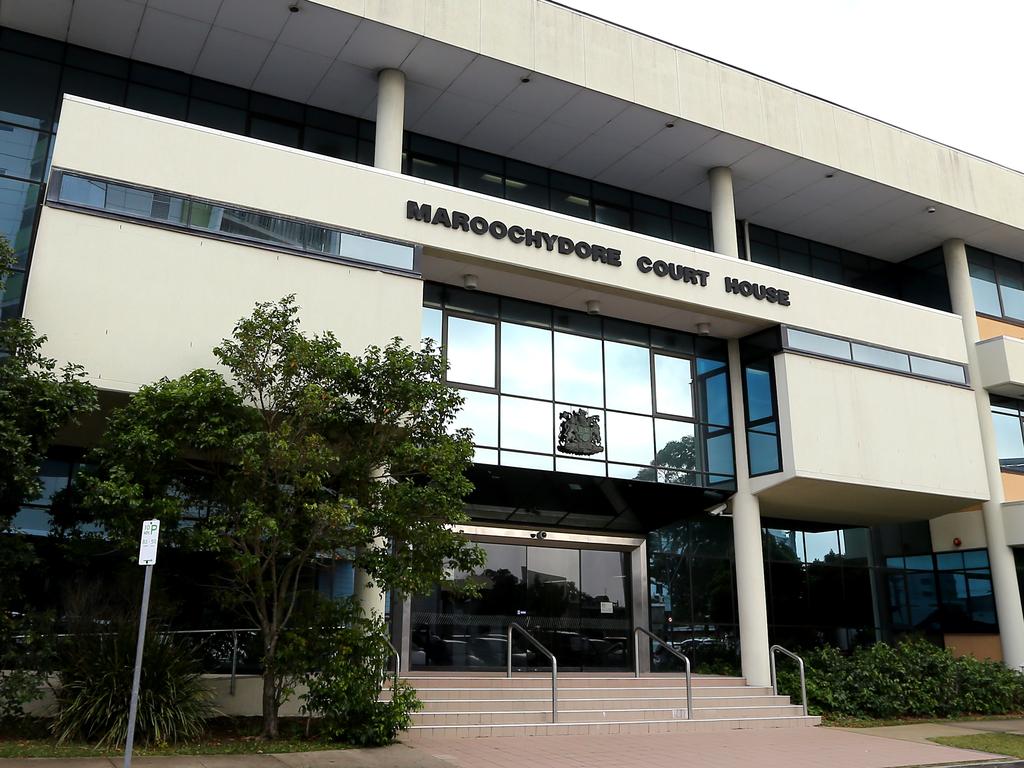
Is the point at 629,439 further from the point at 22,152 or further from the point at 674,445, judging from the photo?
the point at 22,152

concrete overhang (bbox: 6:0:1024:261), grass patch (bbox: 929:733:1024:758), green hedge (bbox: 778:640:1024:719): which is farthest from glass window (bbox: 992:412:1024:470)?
grass patch (bbox: 929:733:1024:758)

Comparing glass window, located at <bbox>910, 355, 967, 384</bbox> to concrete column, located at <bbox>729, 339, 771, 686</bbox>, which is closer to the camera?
concrete column, located at <bbox>729, 339, 771, 686</bbox>

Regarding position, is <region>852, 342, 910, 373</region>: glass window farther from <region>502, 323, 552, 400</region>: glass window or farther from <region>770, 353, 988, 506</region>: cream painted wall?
<region>502, 323, 552, 400</region>: glass window

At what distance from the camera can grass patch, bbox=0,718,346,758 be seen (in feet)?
34.7

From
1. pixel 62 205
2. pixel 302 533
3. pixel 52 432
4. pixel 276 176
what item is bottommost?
pixel 302 533

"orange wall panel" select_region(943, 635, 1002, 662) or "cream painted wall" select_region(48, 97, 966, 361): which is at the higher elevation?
"cream painted wall" select_region(48, 97, 966, 361)

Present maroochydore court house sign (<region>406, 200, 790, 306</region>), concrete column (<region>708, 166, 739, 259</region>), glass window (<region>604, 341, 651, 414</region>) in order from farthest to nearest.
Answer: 1. concrete column (<region>708, 166, 739, 259</region>)
2. glass window (<region>604, 341, 651, 414</region>)
3. maroochydore court house sign (<region>406, 200, 790, 306</region>)

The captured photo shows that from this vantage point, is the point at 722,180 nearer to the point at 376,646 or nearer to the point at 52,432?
the point at 376,646

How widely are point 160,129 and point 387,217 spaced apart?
12.5 feet

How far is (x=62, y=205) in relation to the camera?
13.4 meters

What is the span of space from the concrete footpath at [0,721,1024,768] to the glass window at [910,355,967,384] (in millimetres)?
8373

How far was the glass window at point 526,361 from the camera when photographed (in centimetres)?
1803

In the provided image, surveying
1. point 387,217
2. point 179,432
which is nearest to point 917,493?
point 387,217

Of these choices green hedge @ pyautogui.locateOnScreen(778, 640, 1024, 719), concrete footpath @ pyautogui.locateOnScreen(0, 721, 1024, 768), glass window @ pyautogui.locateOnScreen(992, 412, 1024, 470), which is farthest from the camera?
glass window @ pyautogui.locateOnScreen(992, 412, 1024, 470)
